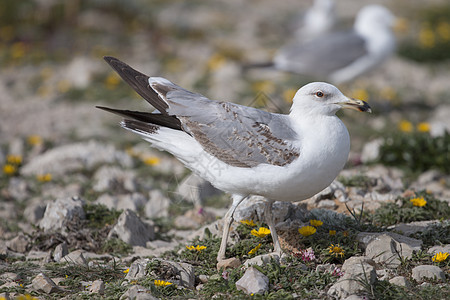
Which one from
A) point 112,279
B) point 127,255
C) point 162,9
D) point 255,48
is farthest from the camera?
point 162,9

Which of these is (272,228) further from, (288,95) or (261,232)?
(288,95)

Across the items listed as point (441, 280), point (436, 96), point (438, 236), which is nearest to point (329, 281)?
point (441, 280)

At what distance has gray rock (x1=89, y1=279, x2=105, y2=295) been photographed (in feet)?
11.9

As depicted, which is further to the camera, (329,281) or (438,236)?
(438,236)

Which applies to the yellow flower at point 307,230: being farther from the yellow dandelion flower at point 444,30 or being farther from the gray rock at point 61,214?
the yellow dandelion flower at point 444,30

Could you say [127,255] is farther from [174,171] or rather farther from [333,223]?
[174,171]

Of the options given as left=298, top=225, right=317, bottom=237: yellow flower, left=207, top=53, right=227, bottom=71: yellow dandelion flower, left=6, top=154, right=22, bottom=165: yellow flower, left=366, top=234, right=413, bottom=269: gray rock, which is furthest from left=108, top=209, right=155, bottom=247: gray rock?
left=207, top=53, right=227, bottom=71: yellow dandelion flower

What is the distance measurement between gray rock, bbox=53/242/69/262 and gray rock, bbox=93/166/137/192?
1590 mm

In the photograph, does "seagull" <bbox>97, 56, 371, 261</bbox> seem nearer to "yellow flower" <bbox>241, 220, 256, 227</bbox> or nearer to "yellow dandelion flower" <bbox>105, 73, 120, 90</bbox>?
"yellow flower" <bbox>241, 220, 256, 227</bbox>

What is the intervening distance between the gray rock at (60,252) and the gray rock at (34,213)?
0.96m

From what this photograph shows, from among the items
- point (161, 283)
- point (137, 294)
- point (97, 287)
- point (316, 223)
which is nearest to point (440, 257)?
point (316, 223)

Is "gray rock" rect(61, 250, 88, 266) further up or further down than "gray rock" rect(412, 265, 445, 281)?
further down

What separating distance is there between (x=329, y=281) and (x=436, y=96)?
7196 mm

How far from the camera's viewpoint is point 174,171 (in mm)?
6941
